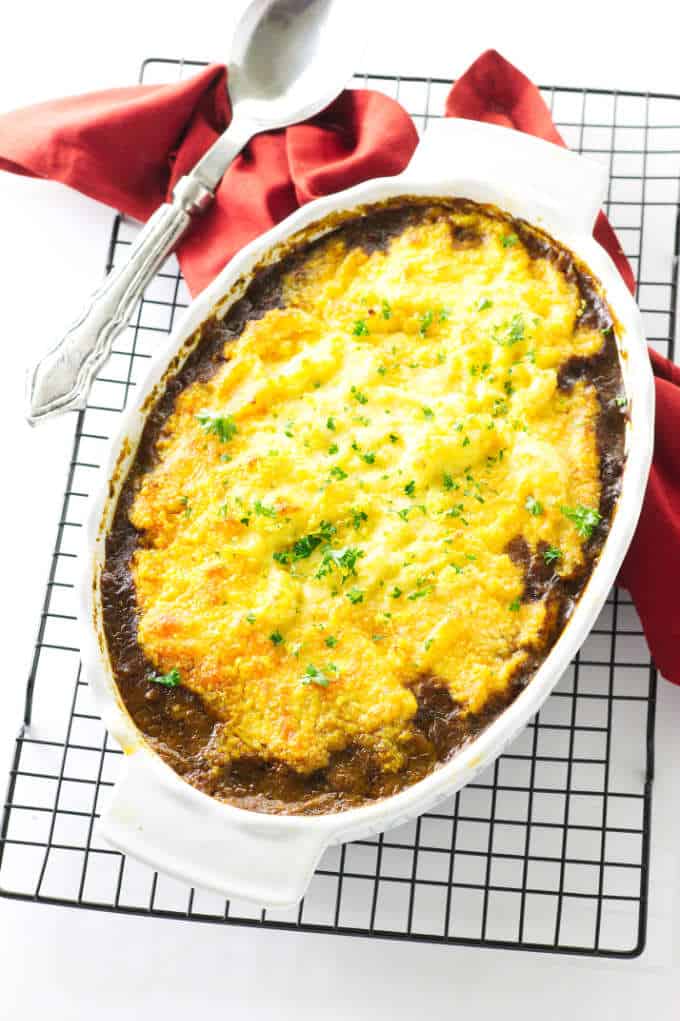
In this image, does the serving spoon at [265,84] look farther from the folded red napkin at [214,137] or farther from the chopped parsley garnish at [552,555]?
the chopped parsley garnish at [552,555]

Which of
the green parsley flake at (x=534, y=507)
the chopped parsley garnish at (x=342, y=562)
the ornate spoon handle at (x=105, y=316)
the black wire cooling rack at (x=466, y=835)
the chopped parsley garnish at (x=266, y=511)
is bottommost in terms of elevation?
the black wire cooling rack at (x=466, y=835)

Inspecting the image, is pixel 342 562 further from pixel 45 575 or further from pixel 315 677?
pixel 45 575

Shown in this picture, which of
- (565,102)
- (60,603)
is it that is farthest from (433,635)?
(565,102)

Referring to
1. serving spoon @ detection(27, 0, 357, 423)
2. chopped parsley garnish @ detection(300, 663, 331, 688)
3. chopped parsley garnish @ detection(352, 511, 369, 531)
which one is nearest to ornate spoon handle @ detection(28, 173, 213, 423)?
serving spoon @ detection(27, 0, 357, 423)

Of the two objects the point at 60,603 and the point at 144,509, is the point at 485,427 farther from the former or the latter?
the point at 60,603

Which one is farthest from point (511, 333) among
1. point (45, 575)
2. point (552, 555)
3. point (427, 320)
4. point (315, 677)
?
point (45, 575)

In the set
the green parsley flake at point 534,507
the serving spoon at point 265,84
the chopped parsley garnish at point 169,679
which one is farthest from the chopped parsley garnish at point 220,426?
the green parsley flake at point 534,507
